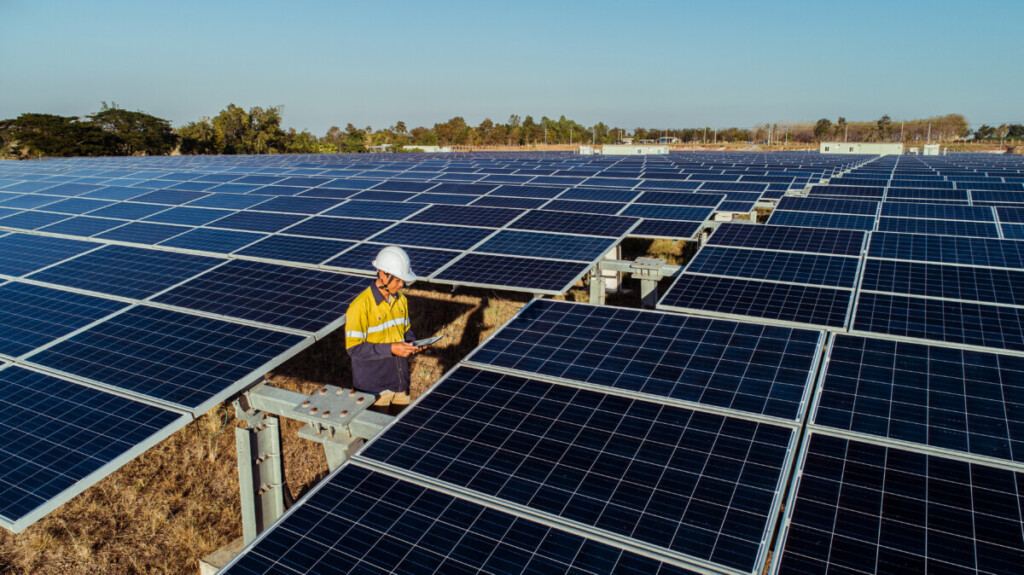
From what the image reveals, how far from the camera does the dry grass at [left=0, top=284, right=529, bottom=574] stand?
7.54 m

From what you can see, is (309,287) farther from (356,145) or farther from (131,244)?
(356,145)

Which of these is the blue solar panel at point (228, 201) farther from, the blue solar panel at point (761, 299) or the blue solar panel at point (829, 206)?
the blue solar panel at point (829, 206)

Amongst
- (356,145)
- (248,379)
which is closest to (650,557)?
(248,379)

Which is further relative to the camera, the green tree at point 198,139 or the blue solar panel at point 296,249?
the green tree at point 198,139

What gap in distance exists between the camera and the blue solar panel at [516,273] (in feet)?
31.8

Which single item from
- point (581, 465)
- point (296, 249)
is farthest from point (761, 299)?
point (296, 249)

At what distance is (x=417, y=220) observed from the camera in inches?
559

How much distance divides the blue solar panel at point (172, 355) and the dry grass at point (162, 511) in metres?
2.67

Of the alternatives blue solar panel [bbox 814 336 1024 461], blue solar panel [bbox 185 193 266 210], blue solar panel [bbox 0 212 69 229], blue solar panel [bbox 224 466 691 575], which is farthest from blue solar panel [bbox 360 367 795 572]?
blue solar panel [bbox 0 212 69 229]

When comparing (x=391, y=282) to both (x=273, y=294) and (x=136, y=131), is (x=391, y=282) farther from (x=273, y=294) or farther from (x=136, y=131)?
(x=136, y=131)

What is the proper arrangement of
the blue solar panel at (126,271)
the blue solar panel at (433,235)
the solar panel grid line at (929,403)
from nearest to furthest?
1. the solar panel grid line at (929,403)
2. the blue solar panel at (126,271)
3. the blue solar panel at (433,235)

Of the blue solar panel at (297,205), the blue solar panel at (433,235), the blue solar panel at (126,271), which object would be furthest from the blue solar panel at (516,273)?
the blue solar panel at (297,205)

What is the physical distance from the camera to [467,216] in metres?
14.5

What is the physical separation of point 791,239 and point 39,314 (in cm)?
1316
